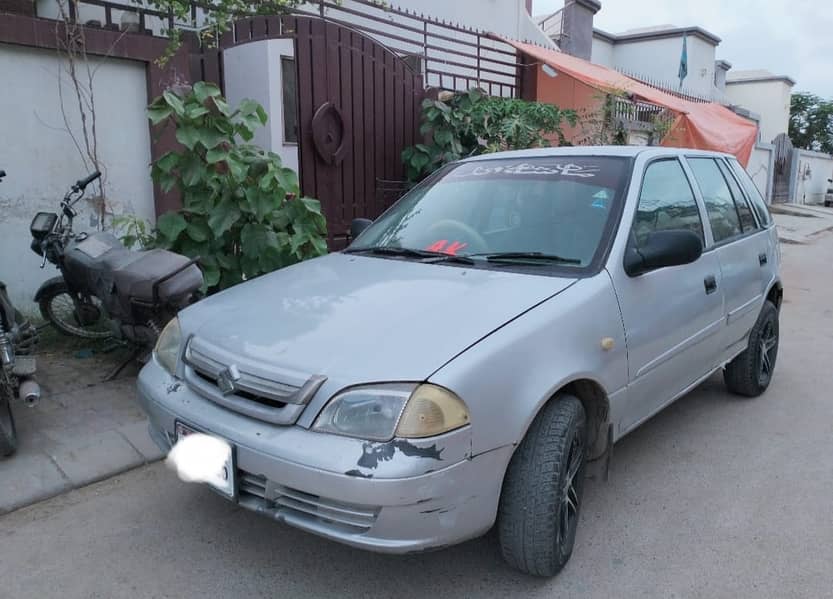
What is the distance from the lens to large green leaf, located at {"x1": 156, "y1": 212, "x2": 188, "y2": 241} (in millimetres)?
4684

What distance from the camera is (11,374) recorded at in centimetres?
340

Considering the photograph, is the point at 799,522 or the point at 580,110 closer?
the point at 799,522

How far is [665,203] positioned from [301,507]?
2.47m

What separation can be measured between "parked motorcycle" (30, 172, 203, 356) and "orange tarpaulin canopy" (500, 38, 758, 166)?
7.32 m

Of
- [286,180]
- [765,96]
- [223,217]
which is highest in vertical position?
[765,96]

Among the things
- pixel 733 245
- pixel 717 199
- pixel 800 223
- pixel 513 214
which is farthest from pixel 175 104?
pixel 800 223

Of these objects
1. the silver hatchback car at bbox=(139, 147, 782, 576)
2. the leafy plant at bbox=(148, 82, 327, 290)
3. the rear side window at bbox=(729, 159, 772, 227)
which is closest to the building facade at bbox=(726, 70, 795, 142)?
the rear side window at bbox=(729, 159, 772, 227)

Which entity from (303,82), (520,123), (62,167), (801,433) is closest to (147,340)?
(62,167)

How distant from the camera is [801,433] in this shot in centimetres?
415

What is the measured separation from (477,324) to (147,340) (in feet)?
8.41

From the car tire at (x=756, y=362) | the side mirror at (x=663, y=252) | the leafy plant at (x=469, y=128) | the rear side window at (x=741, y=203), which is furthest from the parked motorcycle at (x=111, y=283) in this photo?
the leafy plant at (x=469, y=128)

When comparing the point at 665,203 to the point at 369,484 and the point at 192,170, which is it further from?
the point at 192,170

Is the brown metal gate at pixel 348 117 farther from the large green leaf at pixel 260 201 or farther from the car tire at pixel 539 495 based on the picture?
the car tire at pixel 539 495

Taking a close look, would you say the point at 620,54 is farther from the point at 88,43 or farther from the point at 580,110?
the point at 88,43
